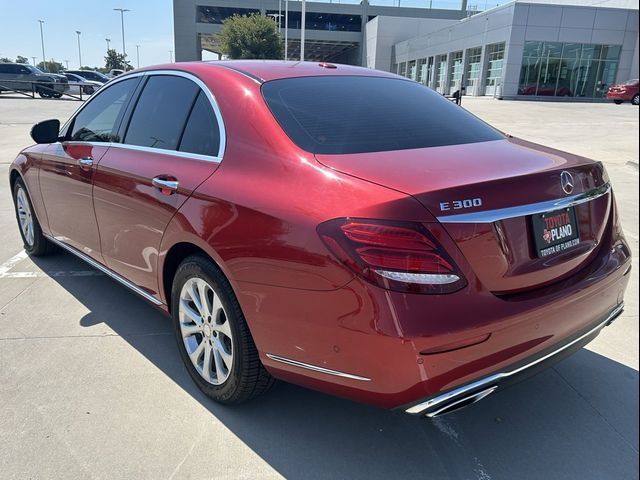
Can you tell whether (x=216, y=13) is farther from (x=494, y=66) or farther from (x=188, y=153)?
(x=188, y=153)

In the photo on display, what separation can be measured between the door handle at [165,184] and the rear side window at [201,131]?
0.64 ft

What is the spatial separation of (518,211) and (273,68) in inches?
66.9

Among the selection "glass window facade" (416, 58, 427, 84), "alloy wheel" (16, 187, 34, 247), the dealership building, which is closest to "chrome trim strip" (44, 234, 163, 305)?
"alloy wheel" (16, 187, 34, 247)

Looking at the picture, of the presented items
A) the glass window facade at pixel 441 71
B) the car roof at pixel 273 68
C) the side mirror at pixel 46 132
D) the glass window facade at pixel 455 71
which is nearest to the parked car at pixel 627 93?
the glass window facade at pixel 455 71

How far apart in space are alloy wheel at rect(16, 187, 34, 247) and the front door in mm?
708

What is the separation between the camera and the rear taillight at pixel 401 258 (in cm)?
188

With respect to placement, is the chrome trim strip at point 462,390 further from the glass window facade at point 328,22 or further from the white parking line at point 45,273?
the glass window facade at point 328,22

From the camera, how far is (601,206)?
2473 mm

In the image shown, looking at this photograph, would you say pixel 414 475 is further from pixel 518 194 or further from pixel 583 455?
pixel 518 194

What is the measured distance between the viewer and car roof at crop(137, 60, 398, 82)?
2920mm

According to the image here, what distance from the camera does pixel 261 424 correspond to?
2627 mm

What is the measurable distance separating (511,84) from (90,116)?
34.7m

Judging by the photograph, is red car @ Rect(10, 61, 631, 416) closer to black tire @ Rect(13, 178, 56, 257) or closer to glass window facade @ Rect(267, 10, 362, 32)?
black tire @ Rect(13, 178, 56, 257)

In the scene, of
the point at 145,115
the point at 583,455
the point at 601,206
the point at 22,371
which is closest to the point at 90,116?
the point at 145,115
